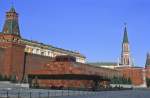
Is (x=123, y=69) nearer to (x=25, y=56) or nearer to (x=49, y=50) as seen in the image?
(x=49, y=50)

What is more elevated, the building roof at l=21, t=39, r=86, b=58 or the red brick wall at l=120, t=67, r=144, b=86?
the building roof at l=21, t=39, r=86, b=58

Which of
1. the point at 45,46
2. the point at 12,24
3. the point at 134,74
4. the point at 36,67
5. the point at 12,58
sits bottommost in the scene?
the point at 36,67

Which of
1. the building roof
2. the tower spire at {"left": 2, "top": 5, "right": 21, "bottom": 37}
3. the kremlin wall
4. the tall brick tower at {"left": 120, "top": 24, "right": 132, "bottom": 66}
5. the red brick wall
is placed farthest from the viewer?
the tall brick tower at {"left": 120, "top": 24, "right": 132, "bottom": 66}

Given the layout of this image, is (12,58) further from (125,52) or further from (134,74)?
(125,52)

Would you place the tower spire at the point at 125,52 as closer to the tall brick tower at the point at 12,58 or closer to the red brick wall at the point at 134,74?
the red brick wall at the point at 134,74

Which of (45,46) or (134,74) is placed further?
(134,74)

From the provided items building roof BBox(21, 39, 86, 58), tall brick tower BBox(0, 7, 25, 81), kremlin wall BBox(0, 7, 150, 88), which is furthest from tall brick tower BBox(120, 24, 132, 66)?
tall brick tower BBox(0, 7, 25, 81)

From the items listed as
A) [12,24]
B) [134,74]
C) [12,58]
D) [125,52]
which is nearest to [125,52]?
[125,52]

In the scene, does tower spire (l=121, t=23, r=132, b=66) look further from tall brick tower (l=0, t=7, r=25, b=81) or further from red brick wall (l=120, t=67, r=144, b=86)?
tall brick tower (l=0, t=7, r=25, b=81)

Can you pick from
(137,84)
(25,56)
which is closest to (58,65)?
(25,56)

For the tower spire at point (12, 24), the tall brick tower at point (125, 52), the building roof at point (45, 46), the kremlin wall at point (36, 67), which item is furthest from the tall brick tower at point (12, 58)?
the tall brick tower at point (125, 52)

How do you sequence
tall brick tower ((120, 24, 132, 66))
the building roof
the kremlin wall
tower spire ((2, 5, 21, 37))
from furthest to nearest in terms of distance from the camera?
tall brick tower ((120, 24, 132, 66)) → the building roof → tower spire ((2, 5, 21, 37)) → the kremlin wall

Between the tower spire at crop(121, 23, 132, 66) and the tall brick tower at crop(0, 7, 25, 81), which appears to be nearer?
the tall brick tower at crop(0, 7, 25, 81)

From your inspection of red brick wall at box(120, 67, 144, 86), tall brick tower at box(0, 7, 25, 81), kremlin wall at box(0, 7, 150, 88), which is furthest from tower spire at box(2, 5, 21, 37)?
red brick wall at box(120, 67, 144, 86)
